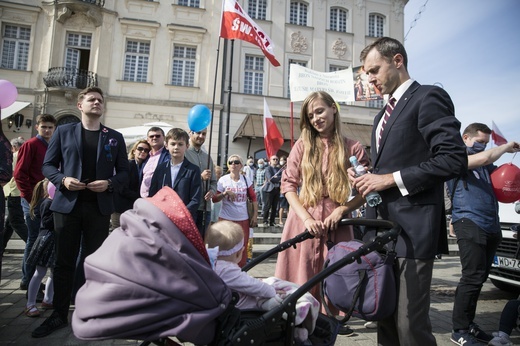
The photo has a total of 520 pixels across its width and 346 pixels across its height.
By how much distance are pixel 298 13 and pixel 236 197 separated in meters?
16.6

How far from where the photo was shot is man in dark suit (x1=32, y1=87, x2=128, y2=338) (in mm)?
3172

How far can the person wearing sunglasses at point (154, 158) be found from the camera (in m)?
4.59

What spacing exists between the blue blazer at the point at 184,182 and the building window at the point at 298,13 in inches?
675

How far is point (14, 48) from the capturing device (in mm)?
16203

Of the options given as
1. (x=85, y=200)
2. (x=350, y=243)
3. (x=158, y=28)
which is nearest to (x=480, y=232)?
(x=350, y=243)

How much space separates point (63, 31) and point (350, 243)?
63.0 feet

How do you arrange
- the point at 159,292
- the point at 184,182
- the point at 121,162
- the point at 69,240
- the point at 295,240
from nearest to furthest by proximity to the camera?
the point at 159,292 → the point at 295,240 → the point at 69,240 → the point at 121,162 → the point at 184,182

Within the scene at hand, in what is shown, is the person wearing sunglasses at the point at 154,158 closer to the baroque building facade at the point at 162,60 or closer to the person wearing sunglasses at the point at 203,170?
the person wearing sunglasses at the point at 203,170

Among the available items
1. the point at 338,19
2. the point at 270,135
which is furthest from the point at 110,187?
the point at 338,19

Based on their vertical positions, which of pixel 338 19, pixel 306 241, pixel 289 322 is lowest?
pixel 289 322

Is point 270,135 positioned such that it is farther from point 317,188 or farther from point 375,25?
point 375,25

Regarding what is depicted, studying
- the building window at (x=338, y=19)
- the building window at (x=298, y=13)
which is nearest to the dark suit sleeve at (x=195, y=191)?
the building window at (x=298, y=13)

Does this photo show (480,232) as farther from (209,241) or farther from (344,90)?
(344,90)

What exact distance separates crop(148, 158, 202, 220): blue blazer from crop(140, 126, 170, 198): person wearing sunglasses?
23 cm
